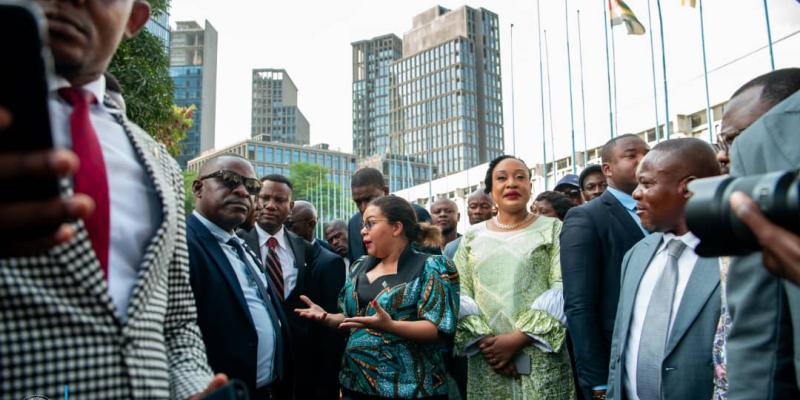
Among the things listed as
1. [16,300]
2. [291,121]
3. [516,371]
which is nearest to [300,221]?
[516,371]

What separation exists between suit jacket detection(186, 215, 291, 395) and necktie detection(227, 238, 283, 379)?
299 mm

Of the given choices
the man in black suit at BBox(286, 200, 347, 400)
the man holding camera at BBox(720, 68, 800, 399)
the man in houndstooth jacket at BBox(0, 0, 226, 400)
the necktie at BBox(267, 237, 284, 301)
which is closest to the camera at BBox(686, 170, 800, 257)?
the man holding camera at BBox(720, 68, 800, 399)

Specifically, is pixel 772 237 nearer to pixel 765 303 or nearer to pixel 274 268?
pixel 765 303

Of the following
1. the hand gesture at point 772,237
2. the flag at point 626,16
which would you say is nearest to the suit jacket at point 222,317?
the hand gesture at point 772,237

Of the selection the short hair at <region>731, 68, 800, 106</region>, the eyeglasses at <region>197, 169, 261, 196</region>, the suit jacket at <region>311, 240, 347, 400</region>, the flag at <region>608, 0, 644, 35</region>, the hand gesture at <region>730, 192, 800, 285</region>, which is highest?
the flag at <region>608, 0, 644, 35</region>

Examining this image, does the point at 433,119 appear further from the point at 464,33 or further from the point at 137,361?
the point at 137,361

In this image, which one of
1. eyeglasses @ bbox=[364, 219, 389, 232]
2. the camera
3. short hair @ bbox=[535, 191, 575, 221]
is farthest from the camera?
short hair @ bbox=[535, 191, 575, 221]

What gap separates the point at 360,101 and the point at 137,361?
123m

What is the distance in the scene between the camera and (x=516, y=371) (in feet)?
12.5

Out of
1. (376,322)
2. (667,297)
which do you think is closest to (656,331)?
(667,297)

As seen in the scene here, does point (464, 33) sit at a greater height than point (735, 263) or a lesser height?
greater

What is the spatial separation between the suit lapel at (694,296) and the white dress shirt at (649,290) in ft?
0.17

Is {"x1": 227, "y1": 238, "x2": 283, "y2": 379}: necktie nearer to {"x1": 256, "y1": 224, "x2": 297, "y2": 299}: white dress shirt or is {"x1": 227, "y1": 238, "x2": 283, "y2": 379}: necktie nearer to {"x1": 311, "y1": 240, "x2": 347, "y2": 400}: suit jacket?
{"x1": 311, "y1": 240, "x2": 347, "y2": 400}: suit jacket

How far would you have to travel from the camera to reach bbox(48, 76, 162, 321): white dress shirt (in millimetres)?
1292
